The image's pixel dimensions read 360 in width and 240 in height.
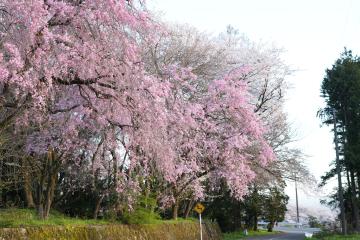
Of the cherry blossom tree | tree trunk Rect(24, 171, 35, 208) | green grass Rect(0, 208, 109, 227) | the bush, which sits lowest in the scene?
green grass Rect(0, 208, 109, 227)

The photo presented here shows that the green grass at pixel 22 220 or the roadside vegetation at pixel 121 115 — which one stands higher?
the roadside vegetation at pixel 121 115

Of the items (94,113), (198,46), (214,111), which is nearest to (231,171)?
(214,111)

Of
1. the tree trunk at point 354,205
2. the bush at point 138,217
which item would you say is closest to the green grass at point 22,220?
the bush at point 138,217

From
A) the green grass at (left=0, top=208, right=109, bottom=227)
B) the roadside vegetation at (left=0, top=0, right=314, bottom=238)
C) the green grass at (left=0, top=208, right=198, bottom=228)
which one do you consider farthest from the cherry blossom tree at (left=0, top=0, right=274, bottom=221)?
the green grass at (left=0, top=208, right=109, bottom=227)

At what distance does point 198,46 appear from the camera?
77.7ft

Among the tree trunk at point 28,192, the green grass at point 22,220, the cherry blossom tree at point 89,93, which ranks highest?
the cherry blossom tree at point 89,93

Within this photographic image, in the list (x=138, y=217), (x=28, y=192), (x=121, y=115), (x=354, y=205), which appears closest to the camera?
(x=121, y=115)

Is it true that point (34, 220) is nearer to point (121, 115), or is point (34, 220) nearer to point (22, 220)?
point (22, 220)

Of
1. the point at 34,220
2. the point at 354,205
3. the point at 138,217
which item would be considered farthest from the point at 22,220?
the point at 354,205

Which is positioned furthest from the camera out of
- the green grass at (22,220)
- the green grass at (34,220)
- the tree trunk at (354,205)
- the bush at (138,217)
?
the tree trunk at (354,205)

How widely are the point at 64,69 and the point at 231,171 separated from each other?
1348cm

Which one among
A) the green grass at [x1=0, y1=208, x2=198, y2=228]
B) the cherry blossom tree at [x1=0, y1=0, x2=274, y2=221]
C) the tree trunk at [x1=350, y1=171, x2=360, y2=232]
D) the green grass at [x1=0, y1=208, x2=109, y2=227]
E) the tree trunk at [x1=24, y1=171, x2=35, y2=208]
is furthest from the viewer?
the tree trunk at [x1=350, y1=171, x2=360, y2=232]

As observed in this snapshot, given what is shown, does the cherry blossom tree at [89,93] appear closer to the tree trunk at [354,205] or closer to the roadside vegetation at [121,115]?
the roadside vegetation at [121,115]

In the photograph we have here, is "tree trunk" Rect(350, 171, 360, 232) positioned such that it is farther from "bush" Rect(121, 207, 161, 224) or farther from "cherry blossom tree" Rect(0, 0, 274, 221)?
"bush" Rect(121, 207, 161, 224)
